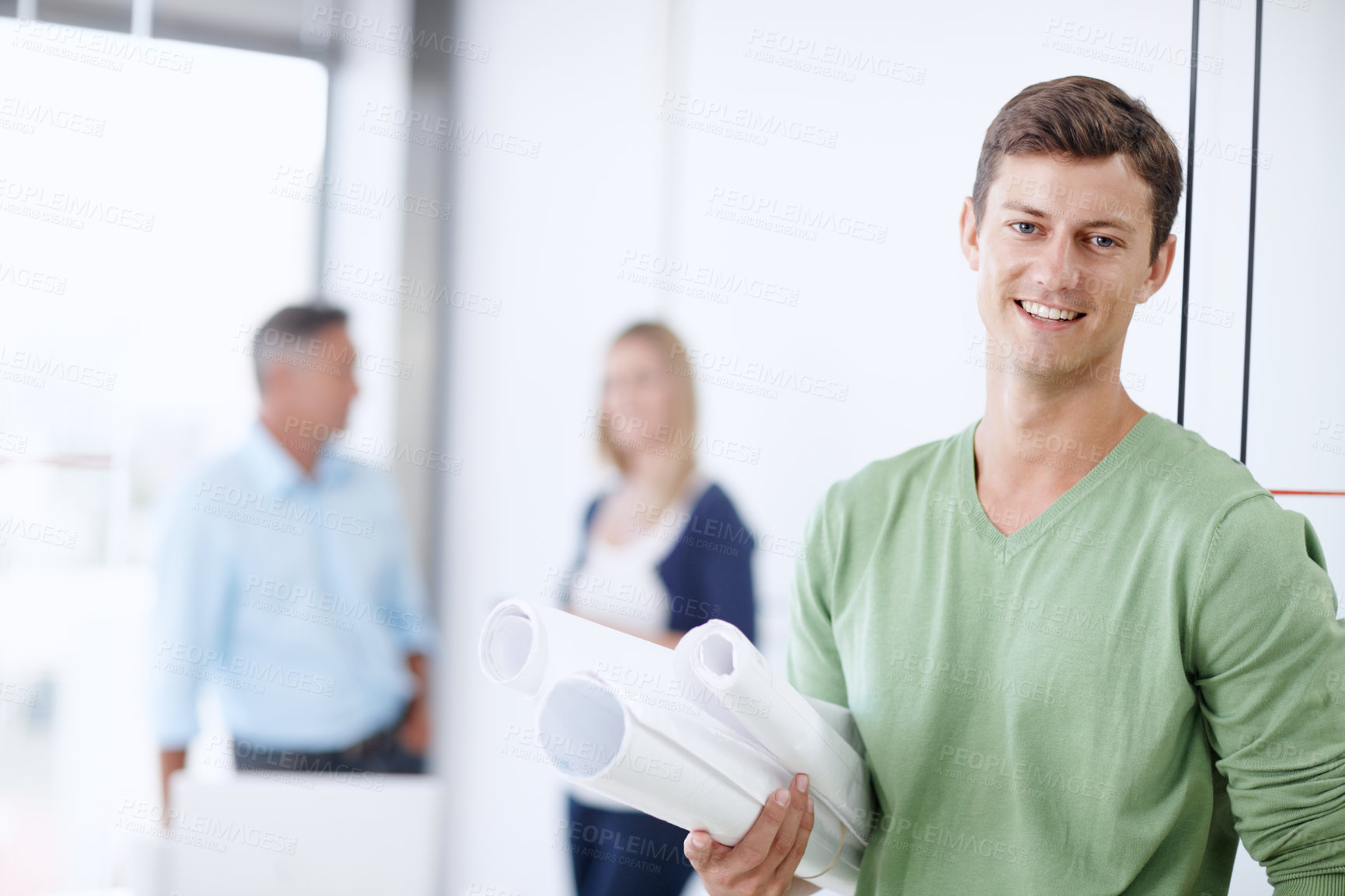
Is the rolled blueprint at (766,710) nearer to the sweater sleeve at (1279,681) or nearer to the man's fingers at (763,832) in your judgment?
the man's fingers at (763,832)

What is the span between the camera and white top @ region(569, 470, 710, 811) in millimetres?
2004

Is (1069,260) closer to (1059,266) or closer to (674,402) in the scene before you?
(1059,266)

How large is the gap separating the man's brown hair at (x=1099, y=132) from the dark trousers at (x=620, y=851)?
4.59 feet

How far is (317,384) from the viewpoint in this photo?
8.07 feet

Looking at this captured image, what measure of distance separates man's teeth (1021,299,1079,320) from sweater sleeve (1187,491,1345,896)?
0.72 ft

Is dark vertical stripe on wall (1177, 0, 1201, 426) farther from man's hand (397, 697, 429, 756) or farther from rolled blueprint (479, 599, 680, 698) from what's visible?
man's hand (397, 697, 429, 756)

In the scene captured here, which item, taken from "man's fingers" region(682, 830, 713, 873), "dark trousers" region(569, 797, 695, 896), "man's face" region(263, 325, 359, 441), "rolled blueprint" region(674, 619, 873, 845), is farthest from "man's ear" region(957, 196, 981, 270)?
"man's face" region(263, 325, 359, 441)

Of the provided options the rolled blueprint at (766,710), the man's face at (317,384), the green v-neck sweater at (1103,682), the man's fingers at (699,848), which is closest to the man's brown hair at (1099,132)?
the green v-neck sweater at (1103,682)

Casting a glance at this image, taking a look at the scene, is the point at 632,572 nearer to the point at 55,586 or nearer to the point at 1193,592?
the point at 1193,592

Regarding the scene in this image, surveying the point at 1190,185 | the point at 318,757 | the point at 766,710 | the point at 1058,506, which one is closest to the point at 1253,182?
the point at 1190,185

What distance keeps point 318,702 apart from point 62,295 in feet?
4.00

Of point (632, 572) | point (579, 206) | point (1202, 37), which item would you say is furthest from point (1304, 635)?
point (579, 206)

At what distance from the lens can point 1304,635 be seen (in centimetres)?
82

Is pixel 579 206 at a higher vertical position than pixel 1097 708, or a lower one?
higher
